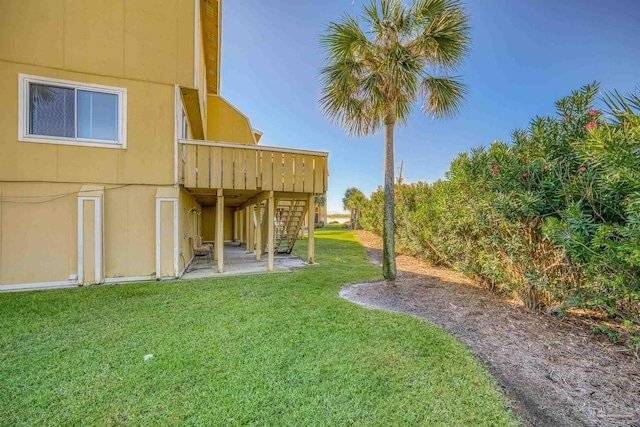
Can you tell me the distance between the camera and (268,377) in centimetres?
311

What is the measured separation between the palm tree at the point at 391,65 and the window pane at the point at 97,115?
539 cm

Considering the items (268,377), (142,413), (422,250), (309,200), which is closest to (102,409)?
(142,413)

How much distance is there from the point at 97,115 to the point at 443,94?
28.4 ft

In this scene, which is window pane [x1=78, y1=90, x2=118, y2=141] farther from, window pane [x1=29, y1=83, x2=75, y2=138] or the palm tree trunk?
the palm tree trunk

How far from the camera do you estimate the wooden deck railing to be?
7.70 metres

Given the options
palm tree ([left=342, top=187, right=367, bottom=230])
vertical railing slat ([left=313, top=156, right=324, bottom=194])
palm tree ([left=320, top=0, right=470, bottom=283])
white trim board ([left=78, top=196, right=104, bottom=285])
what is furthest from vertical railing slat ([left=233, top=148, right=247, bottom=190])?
palm tree ([left=342, top=187, right=367, bottom=230])

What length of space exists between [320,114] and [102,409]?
7.13 m

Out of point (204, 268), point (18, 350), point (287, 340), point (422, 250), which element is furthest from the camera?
point (422, 250)

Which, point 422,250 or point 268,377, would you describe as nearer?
point 268,377

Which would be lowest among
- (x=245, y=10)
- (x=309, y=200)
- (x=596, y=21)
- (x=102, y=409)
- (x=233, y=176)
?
(x=102, y=409)

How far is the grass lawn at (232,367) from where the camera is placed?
2572 mm

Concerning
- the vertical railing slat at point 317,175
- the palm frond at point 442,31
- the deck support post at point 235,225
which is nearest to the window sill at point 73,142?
the vertical railing slat at point 317,175

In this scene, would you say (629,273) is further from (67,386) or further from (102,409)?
(67,386)

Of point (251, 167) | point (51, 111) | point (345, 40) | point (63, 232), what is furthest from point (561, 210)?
point (51, 111)
